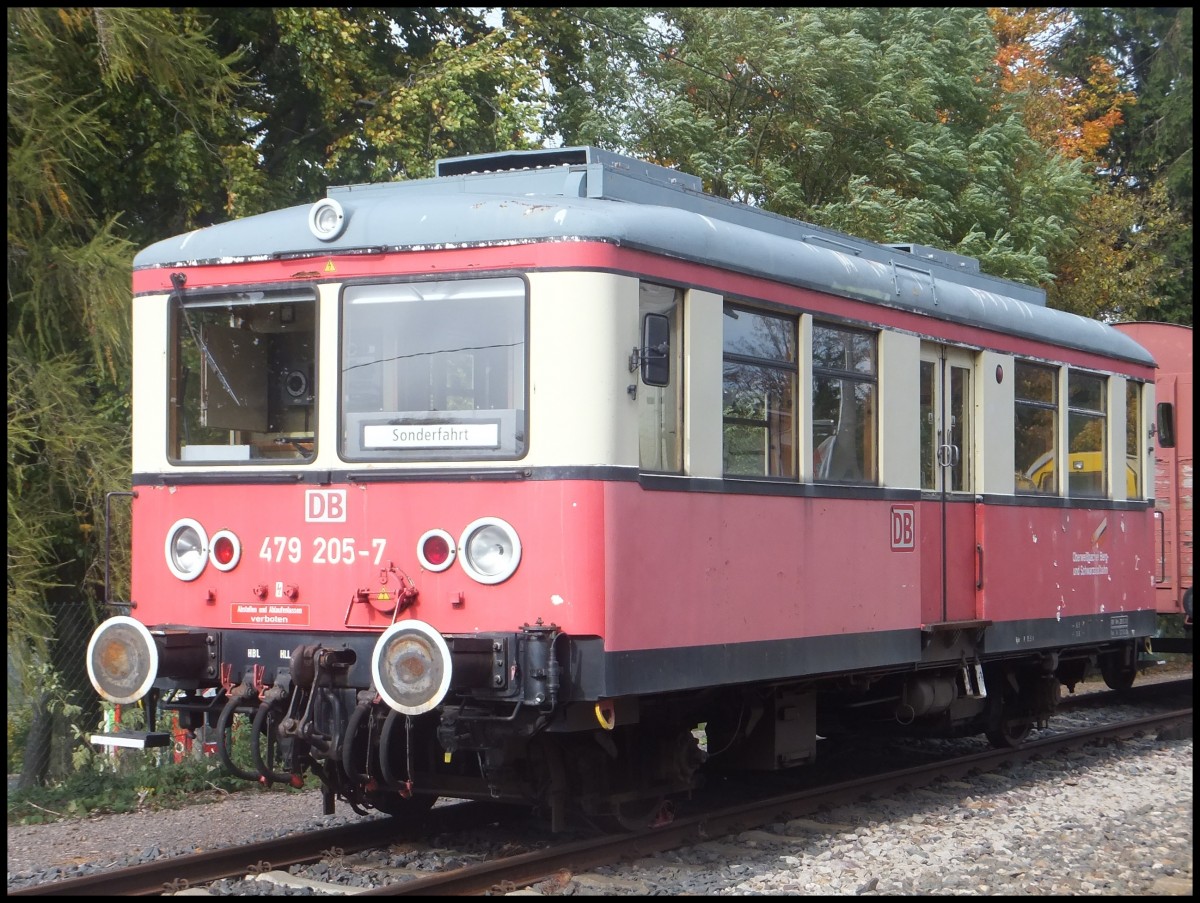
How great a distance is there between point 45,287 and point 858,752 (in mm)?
6942

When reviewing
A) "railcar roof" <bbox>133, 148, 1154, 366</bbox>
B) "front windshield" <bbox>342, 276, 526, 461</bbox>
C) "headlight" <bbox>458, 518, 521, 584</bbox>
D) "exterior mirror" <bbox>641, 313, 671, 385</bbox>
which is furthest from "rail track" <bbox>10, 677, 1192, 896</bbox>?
"railcar roof" <bbox>133, 148, 1154, 366</bbox>

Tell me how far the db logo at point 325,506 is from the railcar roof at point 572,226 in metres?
1.15

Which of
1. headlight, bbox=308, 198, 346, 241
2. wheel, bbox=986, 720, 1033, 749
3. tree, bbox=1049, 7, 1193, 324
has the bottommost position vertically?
wheel, bbox=986, 720, 1033, 749

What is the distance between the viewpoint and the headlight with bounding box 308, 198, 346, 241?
7.36 m

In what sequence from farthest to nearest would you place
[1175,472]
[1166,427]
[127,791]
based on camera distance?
[1175,472]
[1166,427]
[127,791]

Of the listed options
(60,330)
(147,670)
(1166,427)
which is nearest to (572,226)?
(147,670)

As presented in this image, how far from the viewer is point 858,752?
1176cm

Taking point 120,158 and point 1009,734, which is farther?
point 120,158

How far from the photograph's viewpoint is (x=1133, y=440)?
12.3 metres

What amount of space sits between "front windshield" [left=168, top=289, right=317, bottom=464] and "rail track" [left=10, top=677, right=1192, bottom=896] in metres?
1.92

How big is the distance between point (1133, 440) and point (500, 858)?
22.9 feet

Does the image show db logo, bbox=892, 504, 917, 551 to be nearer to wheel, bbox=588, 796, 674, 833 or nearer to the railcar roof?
the railcar roof

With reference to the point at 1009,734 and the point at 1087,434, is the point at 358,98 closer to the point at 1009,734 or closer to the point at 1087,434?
the point at 1087,434

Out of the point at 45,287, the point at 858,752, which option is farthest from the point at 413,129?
the point at 858,752
